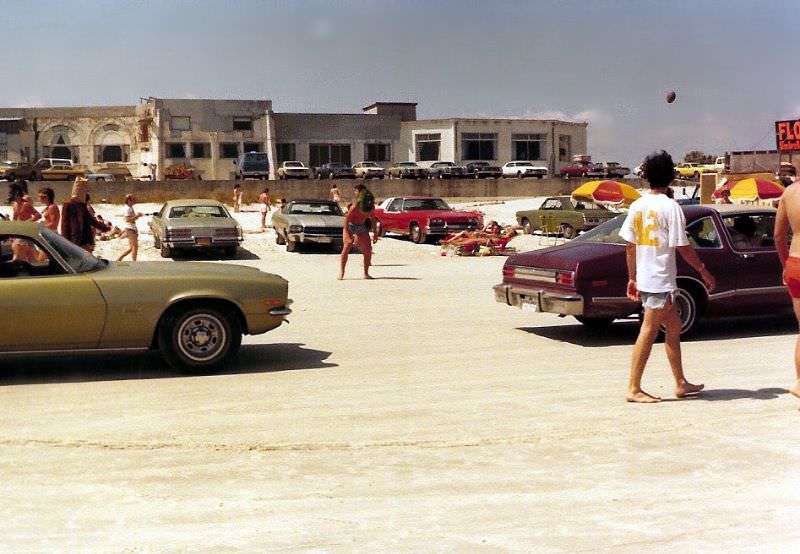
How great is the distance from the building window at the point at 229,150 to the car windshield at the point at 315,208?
4869 centimetres

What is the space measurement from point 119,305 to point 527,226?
2676 centimetres

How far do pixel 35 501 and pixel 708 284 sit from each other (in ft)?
16.3

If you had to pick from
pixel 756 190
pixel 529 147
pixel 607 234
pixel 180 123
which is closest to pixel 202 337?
pixel 607 234

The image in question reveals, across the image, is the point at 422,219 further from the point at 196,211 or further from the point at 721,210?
the point at 721,210

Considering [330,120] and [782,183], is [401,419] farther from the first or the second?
[330,120]

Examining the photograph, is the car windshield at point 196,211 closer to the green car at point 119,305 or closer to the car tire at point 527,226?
the car tire at point 527,226

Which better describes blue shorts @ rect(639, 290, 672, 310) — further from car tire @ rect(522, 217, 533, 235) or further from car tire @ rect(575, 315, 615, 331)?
car tire @ rect(522, 217, 533, 235)

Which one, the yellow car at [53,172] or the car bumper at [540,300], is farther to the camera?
the yellow car at [53,172]

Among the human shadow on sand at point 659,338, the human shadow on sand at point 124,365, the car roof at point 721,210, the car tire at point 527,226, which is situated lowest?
the human shadow on sand at point 124,365

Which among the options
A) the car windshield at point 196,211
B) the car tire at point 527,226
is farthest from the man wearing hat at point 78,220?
the car tire at point 527,226

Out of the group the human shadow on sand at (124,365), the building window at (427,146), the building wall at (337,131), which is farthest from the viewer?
the building window at (427,146)

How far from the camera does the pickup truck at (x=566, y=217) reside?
33.0 metres

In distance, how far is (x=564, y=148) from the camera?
83.6 meters

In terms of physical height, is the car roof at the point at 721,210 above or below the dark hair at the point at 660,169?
below
